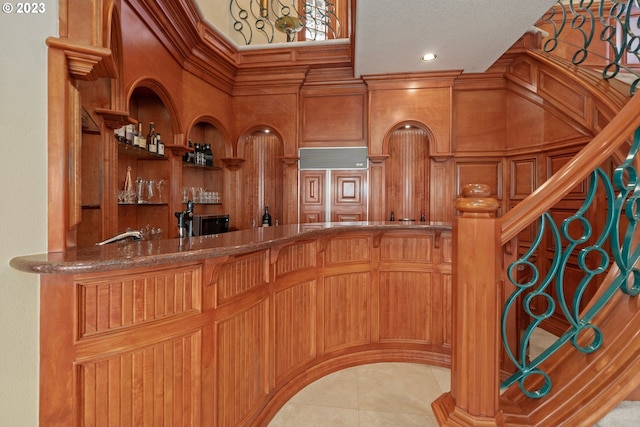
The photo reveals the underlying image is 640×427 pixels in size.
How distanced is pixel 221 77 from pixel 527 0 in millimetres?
3395

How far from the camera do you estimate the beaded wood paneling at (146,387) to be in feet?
3.74

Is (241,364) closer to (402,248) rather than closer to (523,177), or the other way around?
(402,248)

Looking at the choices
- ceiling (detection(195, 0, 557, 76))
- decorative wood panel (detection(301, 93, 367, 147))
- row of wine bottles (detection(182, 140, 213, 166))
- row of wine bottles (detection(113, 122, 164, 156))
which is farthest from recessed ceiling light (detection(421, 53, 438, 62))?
row of wine bottles (detection(113, 122, 164, 156))

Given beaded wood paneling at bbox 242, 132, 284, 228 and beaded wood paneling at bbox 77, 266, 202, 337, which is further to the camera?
beaded wood paneling at bbox 242, 132, 284, 228

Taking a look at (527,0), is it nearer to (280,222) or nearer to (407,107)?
(407,107)

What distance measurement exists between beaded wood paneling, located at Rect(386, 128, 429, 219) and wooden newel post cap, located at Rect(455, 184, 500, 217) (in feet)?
11.3

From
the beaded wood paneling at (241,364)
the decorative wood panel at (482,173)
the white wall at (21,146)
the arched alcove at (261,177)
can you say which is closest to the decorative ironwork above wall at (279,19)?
the arched alcove at (261,177)

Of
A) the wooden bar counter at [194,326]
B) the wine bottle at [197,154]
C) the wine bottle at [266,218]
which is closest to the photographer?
the wooden bar counter at [194,326]

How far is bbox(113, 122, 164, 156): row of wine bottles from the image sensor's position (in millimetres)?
2648

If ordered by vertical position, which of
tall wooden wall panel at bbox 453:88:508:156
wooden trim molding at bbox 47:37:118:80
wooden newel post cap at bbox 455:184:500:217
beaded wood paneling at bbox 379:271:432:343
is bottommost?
beaded wood paneling at bbox 379:271:432:343

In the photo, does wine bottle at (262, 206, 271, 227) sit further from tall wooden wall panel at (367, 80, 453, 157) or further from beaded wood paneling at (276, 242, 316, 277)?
beaded wood paneling at (276, 242, 316, 277)

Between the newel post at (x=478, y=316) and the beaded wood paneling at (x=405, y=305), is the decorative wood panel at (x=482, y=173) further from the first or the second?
the newel post at (x=478, y=316)

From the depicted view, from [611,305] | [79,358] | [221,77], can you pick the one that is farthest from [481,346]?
[221,77]

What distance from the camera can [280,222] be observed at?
15.5ft
